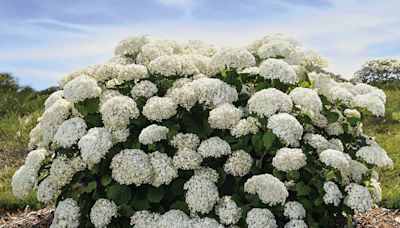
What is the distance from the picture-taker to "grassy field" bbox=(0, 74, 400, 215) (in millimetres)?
9836

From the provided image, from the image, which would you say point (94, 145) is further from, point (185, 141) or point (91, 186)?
point (185, 141)

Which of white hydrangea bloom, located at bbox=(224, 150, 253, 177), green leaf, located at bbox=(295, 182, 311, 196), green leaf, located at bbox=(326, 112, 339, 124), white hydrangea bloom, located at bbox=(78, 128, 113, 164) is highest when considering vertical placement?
green leaf, located at bbox=(326, 112, 339, 124)

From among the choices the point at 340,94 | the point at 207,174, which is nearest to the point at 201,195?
the point at 207,174

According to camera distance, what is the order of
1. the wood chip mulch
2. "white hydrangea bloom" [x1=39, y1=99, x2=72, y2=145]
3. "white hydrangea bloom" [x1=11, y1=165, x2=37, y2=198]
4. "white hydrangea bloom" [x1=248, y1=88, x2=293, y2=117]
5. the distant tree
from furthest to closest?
the distant tree, the wood chip mulch, "white hydrangea bloom" [x1=11, y1=165, x2=37, y2=198], "white hydrangea bloom" [x1=39, y1=99, x2=72, y2=145], "white hydrangea bloom" [x1=248, y1=88, x2=293, y2=117]

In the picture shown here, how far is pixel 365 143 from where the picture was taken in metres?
7.18

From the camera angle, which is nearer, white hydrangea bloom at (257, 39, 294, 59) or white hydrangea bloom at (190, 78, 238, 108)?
white hydrangea bloom at (190, 78, 238, 108)

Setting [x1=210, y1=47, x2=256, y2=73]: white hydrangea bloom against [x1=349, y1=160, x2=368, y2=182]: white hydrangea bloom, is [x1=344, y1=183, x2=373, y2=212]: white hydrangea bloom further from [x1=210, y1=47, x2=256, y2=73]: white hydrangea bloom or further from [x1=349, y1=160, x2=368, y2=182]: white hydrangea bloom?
[x1=210, y1=47, x2=256, y2=73]: white hydrangea bloom

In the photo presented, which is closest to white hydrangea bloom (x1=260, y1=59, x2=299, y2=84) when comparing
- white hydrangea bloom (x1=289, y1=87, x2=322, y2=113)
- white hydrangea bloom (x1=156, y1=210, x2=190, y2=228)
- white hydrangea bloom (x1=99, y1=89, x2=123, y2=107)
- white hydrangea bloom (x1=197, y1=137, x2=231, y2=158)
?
white hydrangea bloom (x1=289, y1=87, x2=322, y2=113)

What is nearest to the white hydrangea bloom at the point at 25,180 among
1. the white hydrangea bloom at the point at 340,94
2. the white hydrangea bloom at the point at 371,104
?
the white hydrangea bloom at the point at 340,94

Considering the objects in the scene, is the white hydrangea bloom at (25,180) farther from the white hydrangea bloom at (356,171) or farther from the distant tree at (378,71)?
the distant tree at (378,71)

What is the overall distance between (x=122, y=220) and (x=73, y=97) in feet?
4.47

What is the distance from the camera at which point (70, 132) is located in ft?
22.1

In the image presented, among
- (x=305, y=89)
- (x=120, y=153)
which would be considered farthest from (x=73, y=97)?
(x=305, y=89)

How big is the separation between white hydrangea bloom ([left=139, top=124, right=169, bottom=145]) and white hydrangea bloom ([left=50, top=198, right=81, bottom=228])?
116 centimetres
